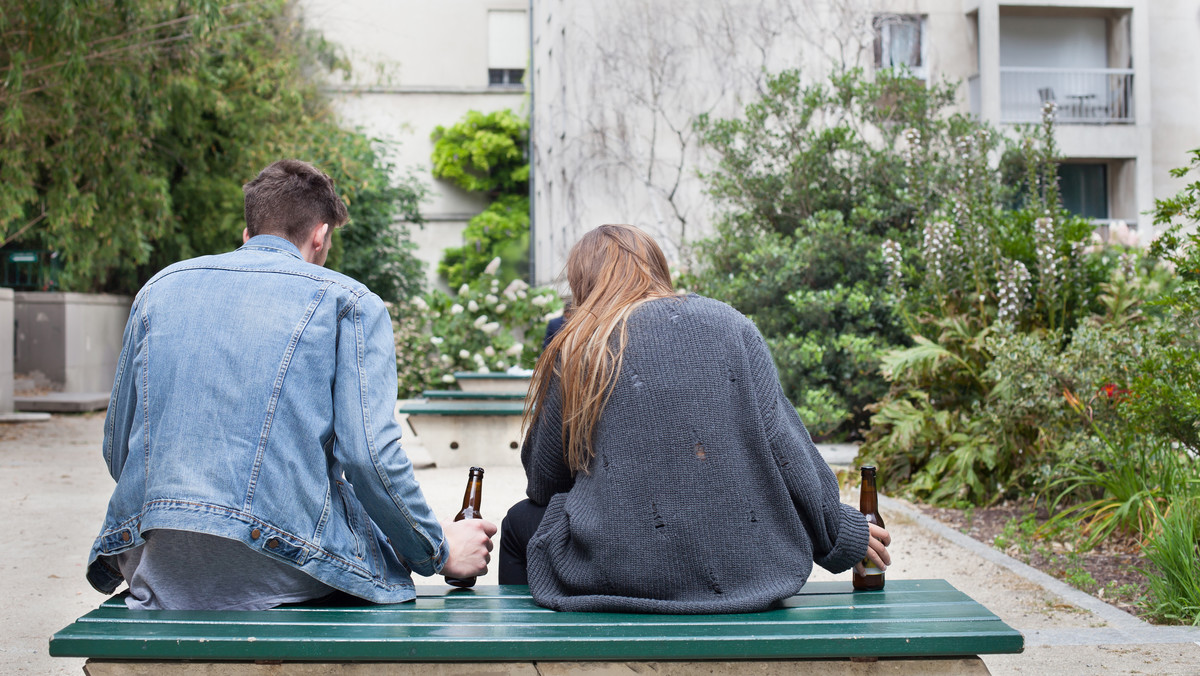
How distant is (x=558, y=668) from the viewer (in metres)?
2.21

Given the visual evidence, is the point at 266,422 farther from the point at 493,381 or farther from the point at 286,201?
the point at 493,381

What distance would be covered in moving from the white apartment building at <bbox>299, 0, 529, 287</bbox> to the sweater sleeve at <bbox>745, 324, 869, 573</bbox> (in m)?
25.5

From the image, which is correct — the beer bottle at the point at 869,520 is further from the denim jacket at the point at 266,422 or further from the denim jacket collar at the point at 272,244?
the denim jacket collar at the point at 272,244

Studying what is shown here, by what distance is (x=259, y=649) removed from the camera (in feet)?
6.97

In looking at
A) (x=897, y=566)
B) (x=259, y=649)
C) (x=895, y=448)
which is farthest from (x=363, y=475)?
(x=895, y=448)

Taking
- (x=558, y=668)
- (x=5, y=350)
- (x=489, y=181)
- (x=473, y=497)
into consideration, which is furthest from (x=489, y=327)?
(x=489, y=181)

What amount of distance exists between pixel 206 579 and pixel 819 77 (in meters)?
13.9

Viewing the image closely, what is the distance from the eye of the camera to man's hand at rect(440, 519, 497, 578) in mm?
2627

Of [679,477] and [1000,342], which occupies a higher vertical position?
[1000,342]

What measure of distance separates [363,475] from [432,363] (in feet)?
38.1

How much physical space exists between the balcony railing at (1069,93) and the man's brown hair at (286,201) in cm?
1931

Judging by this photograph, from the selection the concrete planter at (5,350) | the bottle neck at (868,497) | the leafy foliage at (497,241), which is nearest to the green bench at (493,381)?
the concrete planter at (5,350)

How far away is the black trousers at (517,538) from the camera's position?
308 cm

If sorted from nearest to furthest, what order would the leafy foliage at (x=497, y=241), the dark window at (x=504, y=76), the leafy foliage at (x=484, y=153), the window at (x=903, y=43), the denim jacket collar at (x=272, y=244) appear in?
1. the denim jacket collar at (x=272, y=244)
2. the window at (x=903, y=43)
3. the leafy foliage at (x=497, y=241)
4. the leafy foliage at (x=484, y=153)
5. the dark window at (x=504, y=76)
